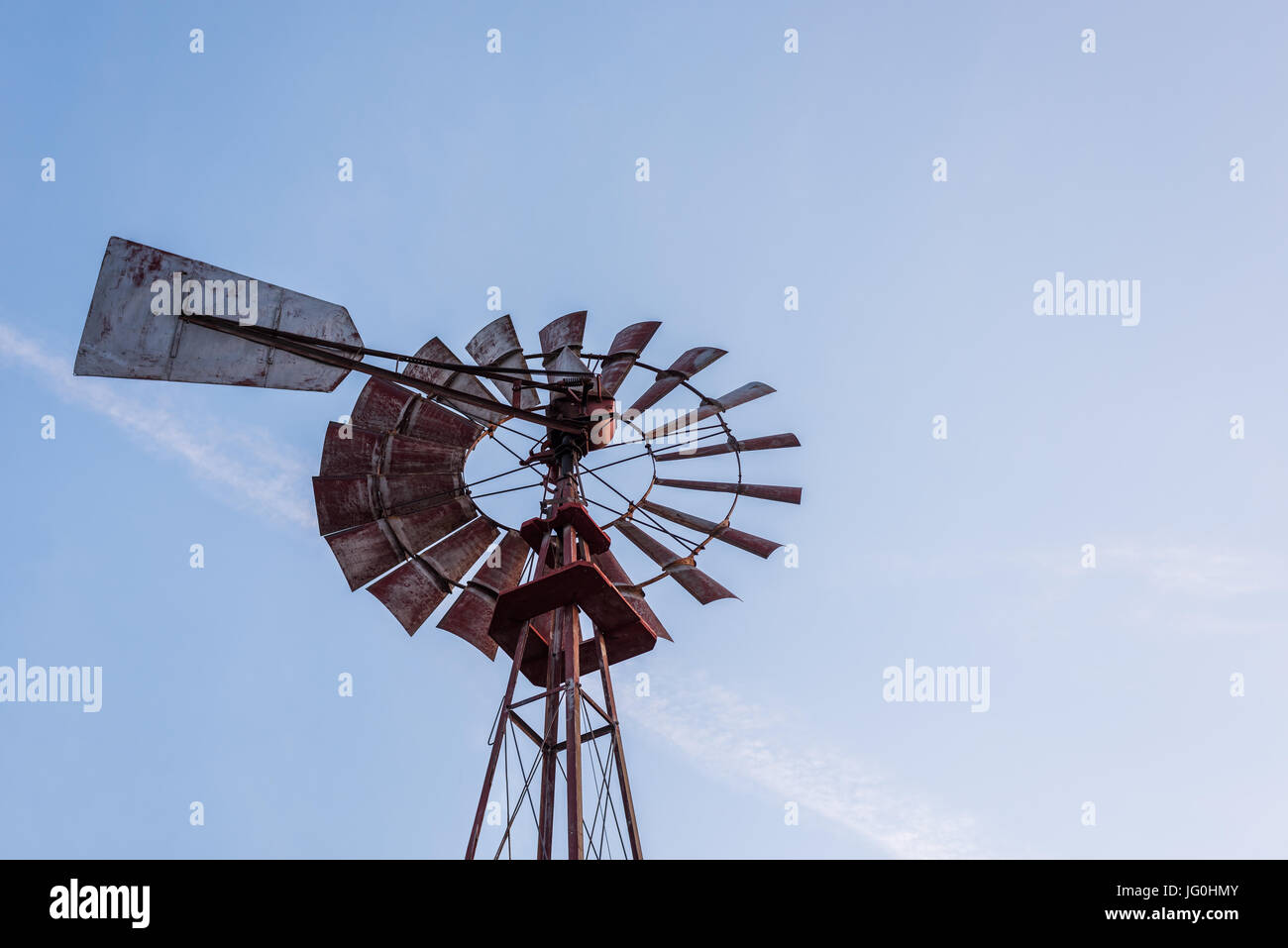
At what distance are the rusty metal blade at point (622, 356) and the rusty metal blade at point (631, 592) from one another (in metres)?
1.66

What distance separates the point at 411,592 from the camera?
10922 mm

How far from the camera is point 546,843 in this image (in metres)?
8.71

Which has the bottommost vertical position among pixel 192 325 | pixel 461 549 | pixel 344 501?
pixel 461 549

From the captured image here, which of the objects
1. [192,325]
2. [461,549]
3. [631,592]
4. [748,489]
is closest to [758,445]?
[748,489]

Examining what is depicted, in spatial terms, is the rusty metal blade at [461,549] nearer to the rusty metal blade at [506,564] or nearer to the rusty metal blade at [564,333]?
the rusty metal blade at [506,564]

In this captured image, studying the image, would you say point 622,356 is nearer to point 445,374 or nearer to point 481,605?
point 445,374

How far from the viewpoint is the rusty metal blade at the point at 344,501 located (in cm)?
1070

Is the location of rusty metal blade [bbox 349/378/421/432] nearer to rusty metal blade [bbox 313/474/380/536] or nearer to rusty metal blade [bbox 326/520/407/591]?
rusty metal blade [bbox 313/474/380/536]

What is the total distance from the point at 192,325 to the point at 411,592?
381cm

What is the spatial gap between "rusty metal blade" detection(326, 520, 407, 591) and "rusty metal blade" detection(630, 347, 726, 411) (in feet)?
8.81
